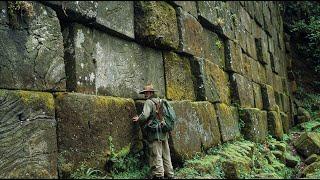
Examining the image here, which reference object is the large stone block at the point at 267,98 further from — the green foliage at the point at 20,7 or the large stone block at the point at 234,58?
the green foliage at the point at 20,7

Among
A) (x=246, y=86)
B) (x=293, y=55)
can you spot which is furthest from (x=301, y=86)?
(x=246, y=86)

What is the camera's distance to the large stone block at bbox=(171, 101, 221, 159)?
736 centimetres

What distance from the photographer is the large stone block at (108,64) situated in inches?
234

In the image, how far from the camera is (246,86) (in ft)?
40.1

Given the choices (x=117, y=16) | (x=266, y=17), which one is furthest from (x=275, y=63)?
(x=117, y=16)

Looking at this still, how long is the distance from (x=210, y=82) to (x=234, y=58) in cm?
226

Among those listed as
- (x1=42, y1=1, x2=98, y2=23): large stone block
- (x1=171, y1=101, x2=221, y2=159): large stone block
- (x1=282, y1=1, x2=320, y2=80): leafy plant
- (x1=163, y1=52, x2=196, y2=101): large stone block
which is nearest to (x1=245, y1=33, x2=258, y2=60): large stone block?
(x1=282, y1=1, x2=320, y2=80): leafy plant

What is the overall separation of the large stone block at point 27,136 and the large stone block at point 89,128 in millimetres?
144

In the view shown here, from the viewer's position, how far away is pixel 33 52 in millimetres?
5215

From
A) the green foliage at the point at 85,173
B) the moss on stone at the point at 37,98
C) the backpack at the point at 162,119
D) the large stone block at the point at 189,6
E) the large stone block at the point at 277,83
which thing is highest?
the large stone block at the point at 189,6

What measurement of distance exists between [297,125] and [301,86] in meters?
3.40

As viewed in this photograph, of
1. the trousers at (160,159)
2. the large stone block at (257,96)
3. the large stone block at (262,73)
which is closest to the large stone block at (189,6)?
the trousers at (160,159)

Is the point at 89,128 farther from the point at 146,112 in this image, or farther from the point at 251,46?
the point at 251,46

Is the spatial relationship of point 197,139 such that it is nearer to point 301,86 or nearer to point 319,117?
point 319,117
